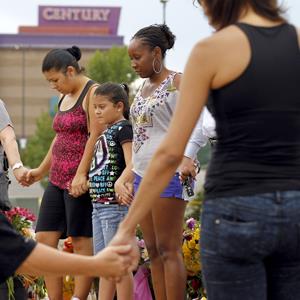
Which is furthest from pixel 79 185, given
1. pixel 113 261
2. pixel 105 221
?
pixel 113 261

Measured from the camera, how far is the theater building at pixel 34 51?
5379 inches

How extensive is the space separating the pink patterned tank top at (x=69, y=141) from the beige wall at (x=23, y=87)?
5126 inches

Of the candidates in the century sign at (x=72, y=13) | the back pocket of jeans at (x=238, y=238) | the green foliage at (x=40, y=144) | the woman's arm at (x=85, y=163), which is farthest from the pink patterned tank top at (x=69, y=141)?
the century sign at (x=72, y=13)

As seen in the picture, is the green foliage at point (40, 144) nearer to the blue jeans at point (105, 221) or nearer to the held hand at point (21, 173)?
the held hand at point (21, 173)

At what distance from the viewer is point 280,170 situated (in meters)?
3.80

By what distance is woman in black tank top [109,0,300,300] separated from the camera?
149 inches

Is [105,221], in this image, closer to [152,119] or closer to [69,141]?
[69,141]

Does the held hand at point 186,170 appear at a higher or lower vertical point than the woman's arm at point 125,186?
higher

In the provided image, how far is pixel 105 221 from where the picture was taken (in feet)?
23.7

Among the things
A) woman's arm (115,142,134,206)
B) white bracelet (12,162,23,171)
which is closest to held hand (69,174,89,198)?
woman's arm (115,142,134,206)

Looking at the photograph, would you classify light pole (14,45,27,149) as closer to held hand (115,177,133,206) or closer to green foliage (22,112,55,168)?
green foliage (22,112,55,168)

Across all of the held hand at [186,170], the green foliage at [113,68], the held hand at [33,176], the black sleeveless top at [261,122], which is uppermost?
the green foliage at [113,68]

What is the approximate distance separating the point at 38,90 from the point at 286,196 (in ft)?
448

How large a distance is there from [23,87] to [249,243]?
13735 centimetres
